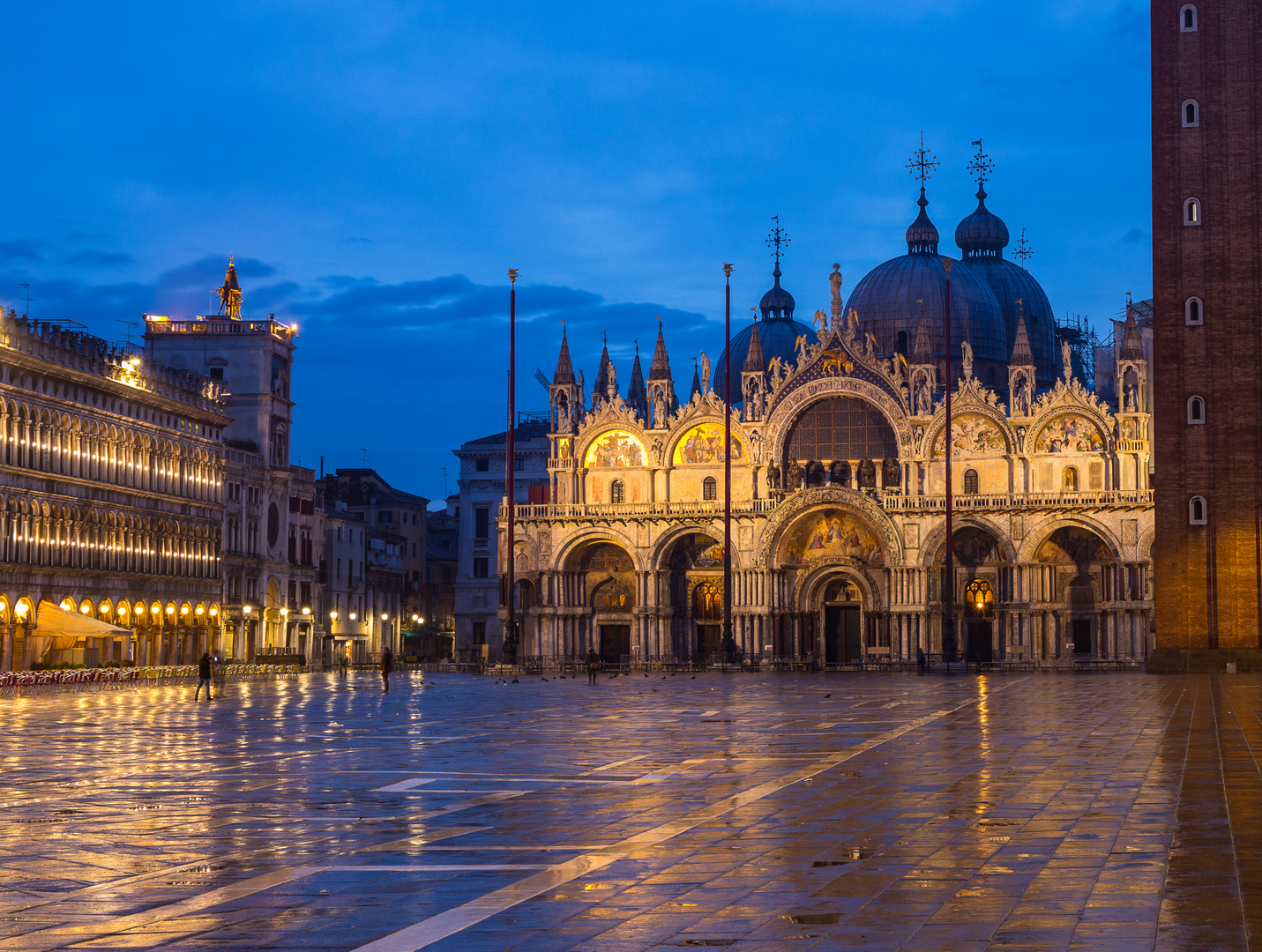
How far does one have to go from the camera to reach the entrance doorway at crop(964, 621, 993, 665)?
8225 centimetres

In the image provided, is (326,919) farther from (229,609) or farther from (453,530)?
(453,530)

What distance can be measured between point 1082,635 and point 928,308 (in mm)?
24161

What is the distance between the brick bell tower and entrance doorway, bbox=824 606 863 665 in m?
24.3

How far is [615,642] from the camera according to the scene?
9000 centimetres

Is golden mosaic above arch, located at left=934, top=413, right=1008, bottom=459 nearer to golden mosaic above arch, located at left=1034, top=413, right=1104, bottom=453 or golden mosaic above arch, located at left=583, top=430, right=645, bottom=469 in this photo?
golden mosaic above arch, located at left=1034, top=413, right=1104, bottom=453

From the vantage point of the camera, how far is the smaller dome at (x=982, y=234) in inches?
4259

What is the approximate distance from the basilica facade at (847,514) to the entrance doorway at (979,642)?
0.10 meters

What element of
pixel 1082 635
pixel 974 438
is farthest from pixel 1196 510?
pixel 974 438

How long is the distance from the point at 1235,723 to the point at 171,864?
884 inches

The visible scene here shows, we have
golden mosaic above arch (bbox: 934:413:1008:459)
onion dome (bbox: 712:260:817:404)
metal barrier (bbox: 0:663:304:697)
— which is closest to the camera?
metal barrier (bbox: 0:663:304:697)

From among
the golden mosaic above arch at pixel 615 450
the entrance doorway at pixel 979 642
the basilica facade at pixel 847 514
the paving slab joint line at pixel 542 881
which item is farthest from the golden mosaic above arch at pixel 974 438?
the paving slab joint line at pixel 542 881

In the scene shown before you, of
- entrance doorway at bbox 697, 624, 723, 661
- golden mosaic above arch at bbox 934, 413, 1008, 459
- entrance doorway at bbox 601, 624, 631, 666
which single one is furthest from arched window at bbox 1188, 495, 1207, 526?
entrance doorway at bbox 601, 624, 631, 666

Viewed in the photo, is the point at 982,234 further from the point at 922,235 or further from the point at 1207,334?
the point at 1207,334

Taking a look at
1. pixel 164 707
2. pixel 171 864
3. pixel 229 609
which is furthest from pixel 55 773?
pixel 229 609
